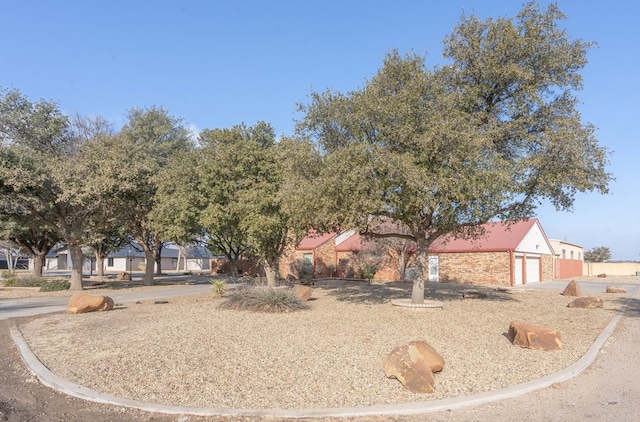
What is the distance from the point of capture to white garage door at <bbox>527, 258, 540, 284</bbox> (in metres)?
33.8

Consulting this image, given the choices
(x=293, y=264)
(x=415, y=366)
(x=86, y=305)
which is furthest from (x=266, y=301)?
(x=293, y=264)

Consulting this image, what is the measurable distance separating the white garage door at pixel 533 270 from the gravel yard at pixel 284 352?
66.1ft

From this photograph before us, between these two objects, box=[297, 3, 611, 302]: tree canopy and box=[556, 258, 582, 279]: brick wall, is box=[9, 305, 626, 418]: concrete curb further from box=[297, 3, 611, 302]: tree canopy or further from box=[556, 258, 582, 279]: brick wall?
box=[556, 258, 582, 279]: brick wall

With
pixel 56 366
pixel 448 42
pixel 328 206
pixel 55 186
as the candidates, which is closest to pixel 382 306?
pixel 328 206

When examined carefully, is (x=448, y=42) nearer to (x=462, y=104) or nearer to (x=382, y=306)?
(x=462, y=104)

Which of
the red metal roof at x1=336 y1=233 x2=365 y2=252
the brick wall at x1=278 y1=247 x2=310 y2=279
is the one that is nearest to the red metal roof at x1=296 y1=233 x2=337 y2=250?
the brick wall at x1=278 y1=247 x2=310 y2=279

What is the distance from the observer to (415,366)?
6.66 m

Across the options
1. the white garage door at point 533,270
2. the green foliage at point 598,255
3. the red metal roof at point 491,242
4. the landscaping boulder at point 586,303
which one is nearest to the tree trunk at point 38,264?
the red metal roof at point 491,242

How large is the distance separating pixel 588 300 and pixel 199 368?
1486 centimetres

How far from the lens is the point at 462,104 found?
1393cm

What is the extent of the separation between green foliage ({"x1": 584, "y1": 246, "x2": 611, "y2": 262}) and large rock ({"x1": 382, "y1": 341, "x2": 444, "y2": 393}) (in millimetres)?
81611

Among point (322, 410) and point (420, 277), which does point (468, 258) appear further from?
point (322, 410)

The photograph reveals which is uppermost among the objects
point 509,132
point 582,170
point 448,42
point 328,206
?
point 448,42

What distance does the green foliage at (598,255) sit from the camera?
77.0 metres
